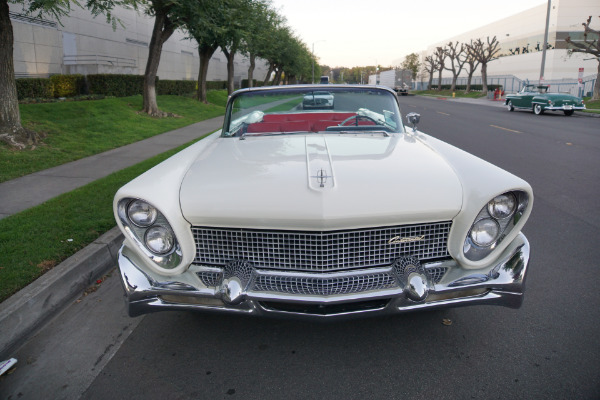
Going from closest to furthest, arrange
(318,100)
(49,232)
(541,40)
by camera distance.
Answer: (318,100) → (49,232) → (541,40)

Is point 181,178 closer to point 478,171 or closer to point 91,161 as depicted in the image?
point 478,171

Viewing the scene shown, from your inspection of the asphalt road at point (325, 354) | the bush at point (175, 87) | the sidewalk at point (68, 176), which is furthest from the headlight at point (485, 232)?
the bush at point (175, 87)

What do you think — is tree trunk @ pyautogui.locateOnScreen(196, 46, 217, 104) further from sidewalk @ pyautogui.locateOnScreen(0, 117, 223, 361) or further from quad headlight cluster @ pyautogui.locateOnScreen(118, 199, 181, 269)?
quad headlight cluster @ pyautogui.locateOnScreen(118, 199, 181, 269)

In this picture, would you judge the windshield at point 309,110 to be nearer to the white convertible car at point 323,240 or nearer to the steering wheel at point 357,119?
the steering wheel at point 357,119

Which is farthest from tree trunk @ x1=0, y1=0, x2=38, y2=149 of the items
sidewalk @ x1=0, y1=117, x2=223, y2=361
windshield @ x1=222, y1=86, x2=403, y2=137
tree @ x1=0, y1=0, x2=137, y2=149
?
windshield @ x1=222, y1=86, x2=403, y2=137

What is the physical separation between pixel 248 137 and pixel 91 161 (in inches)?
227

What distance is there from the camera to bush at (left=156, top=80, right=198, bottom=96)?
81.9 feet

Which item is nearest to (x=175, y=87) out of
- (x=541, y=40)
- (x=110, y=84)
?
(x=110, y=84)

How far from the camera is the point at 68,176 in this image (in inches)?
274

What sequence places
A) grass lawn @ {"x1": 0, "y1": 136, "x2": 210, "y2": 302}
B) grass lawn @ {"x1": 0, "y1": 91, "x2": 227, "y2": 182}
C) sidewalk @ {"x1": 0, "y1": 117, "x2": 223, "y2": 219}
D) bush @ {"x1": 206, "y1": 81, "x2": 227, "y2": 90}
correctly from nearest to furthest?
grass lawn @ {"x1": 0, "y1": 136, "x2": 210, "y2": 302} → sidewalk @ {"x1": 0, "y1": 117, "x2": 223, "y2": 219} → grass lawn @ {"x1": 0, "y1": 91, "x2": 227, "y2": 182} → bush @ {"x1": 206, "y1": 81, "x2": 227, "y2": 90}

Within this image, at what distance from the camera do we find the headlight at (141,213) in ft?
7.89

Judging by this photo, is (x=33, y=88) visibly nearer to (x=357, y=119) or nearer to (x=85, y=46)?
(x=85, y=46)

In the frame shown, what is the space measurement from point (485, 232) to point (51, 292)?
9.34 ft

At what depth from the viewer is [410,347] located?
266 centimetres
